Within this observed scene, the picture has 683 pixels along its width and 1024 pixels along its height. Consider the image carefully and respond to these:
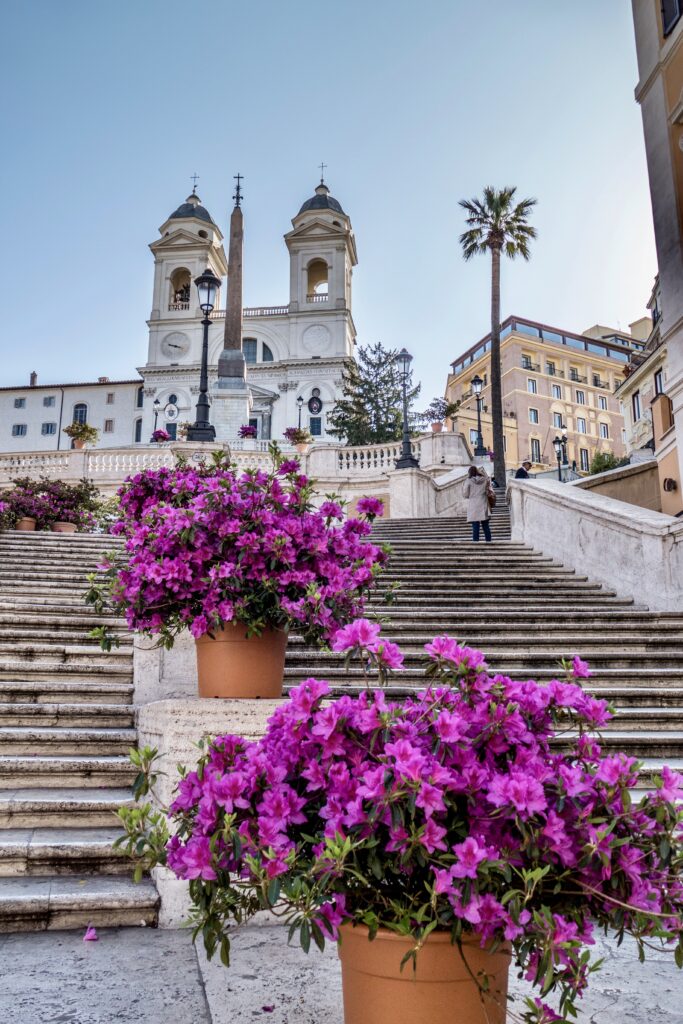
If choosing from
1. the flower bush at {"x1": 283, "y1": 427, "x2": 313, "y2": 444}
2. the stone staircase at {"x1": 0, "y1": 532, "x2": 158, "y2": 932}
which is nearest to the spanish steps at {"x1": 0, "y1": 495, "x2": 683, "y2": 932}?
the stone staircase at {"x1": 0, "y1": 532, "x2": 158, "y2": 932}

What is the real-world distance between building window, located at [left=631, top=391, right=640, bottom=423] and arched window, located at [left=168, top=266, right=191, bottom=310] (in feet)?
119

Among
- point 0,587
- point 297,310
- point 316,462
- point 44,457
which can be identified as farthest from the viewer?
point 297,310

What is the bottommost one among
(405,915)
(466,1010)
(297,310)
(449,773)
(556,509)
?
(466,1010)

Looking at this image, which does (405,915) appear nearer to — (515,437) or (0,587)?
(0,587)

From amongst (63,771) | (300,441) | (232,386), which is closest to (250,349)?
(232,386)

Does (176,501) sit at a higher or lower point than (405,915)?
higher

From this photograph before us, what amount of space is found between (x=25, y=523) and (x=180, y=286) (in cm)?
5558

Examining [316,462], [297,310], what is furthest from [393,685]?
[297,310]

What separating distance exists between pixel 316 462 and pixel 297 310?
3939 cm

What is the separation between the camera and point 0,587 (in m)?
8.42

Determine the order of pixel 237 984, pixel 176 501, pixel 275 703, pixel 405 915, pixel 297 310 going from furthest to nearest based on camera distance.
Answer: pixel 297 310, pixel 176 501, pixel 275 703, pixel 237 984, pixel 405 915

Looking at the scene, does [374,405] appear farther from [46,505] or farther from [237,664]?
[237,664]

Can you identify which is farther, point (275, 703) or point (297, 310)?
point (297, 310)

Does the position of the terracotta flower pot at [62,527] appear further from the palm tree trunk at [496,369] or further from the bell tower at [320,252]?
the bell tower at [320,252]
